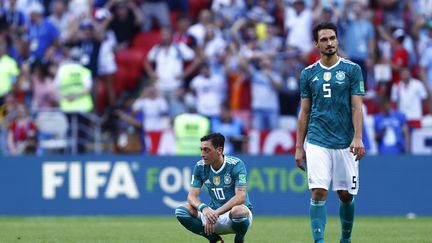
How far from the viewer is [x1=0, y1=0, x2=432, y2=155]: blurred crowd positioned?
835 inches

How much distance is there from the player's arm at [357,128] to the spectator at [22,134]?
1093 cm

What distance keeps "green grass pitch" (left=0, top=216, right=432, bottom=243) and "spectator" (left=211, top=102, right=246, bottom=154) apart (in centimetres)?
202

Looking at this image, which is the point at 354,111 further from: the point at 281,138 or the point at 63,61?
the point at 63,61

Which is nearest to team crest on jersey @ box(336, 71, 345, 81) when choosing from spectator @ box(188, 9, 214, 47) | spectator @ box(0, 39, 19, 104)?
spectator @ box(188, 9, 214, 47)

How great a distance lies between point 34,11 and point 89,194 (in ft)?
17.8

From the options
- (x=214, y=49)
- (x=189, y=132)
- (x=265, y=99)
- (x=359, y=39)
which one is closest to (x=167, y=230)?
(x=189, y=132)

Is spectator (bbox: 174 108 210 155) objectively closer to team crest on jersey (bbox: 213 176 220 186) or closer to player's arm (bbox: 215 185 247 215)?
team crest on jersey (bbox: 213 176 220 186)

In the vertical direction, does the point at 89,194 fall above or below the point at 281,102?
below

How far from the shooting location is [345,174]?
11.3m

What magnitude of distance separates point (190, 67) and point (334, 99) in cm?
1164

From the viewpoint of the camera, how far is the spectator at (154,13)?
79.0 feet

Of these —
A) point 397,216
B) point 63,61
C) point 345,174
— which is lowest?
point 397,216

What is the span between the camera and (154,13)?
2414 centimetres

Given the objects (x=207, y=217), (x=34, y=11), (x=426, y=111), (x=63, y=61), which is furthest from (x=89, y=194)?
(x=207, y=217)
